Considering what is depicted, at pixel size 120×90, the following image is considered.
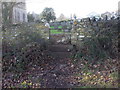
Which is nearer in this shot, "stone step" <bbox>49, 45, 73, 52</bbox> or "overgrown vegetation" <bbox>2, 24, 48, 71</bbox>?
"overgrown vegetation" <bbox>2, 24, 48, 71</bbox>

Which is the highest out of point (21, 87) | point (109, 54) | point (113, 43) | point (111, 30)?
point (111, 30)

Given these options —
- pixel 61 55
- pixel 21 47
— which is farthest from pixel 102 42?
pixel 21 47

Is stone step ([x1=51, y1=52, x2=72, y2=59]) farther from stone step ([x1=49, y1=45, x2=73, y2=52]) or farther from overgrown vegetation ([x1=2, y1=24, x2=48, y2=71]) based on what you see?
overgrown vegetation ([x1=2, y1=24, x2=48, y2=71])

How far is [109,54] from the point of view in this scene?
6766mm

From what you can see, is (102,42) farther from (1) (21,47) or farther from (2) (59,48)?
(1) (21,47)

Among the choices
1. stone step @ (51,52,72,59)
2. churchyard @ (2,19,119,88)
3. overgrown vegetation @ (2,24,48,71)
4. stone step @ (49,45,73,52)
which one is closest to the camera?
churchyard @ (2,19,119,88)

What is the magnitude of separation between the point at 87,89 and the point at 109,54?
8.28ft

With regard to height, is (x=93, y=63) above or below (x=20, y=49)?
below

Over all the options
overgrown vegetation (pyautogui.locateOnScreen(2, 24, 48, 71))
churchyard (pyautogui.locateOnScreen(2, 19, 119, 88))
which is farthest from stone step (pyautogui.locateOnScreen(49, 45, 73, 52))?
overgrown vegetation (pyautogui.locateOnScreen(2, 24, 48, 71))

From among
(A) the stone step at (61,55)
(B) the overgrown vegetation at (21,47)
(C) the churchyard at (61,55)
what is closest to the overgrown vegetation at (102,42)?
(C) the churchyard at (61,55)

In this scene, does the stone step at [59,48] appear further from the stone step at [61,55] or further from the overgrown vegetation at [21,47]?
the overgrown vegetation at [21,47]

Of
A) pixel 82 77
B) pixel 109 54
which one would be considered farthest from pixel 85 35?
pixel 82 77

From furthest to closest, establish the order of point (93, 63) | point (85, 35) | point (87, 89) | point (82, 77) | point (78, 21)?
point (78, 21) < point (85, 35) < point (93, 63) < point (82, 77) < point (87, 89)

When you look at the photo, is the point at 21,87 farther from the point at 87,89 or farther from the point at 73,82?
the point at 87,89
